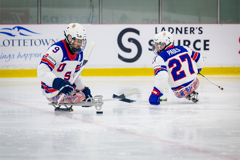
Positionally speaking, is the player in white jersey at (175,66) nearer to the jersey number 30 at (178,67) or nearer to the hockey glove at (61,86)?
the jersey number 30 at (178,67)

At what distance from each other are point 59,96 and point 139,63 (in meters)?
5.51

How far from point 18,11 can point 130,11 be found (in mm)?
2880

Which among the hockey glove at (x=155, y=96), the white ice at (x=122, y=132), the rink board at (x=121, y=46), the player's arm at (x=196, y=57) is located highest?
the rink board at (x=121, y=46)

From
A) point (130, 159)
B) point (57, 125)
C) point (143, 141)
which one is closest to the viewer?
point (130, 159)

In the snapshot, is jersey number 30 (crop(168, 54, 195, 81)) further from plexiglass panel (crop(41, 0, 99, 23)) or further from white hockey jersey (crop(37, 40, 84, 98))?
plexiglass panel (crop(41, 0, 99, 23))

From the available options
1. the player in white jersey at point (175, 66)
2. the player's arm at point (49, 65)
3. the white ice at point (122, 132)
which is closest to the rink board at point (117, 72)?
the player in white jersey at point (175, 66)

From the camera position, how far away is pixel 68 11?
30.1ft

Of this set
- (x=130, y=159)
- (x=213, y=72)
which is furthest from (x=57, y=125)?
(x=213, y=72)

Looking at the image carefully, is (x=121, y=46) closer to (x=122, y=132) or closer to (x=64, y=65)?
(x=64, y=65)

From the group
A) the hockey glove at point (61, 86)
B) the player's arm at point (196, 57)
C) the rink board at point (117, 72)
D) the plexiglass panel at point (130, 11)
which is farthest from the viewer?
the plexiglass panel at point (130, 11)

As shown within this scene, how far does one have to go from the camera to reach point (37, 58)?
8398 millimetres

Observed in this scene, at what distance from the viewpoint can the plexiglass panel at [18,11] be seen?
9008mm

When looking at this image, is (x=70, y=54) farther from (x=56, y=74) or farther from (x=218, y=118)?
(x=218, y=118)

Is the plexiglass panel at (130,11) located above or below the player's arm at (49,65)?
above
